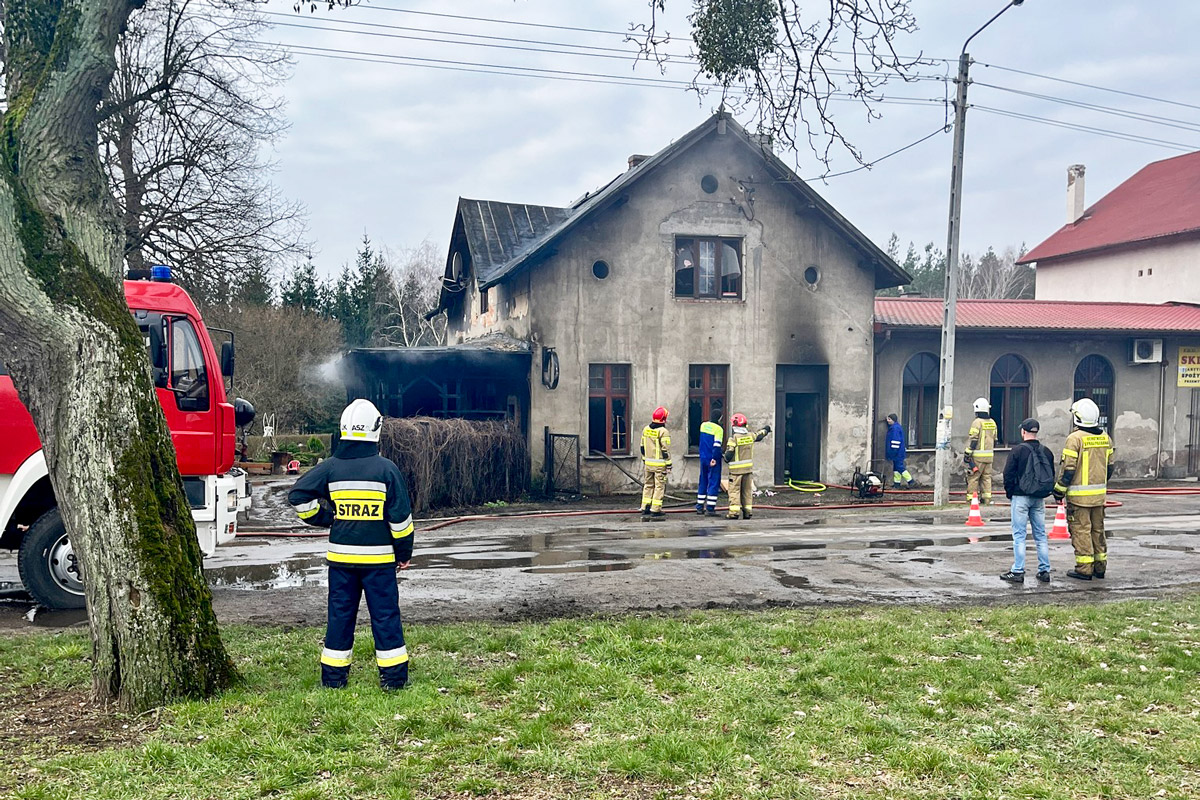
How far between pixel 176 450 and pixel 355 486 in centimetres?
396

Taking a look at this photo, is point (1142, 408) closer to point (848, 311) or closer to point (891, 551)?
point (848, 311)

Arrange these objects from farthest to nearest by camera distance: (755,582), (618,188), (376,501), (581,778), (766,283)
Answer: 1. (766,283)
2. (618,188)
3. (755,582)
4. (376,501)
5. (581,778)

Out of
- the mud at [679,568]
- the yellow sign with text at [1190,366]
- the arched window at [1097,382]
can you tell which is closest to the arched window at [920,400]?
the arched window at [1097,382]

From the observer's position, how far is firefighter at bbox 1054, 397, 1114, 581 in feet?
33.3

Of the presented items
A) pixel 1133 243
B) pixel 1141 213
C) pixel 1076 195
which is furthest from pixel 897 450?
pixel 1076 195

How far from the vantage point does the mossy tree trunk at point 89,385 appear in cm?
538

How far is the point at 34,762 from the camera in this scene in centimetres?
467


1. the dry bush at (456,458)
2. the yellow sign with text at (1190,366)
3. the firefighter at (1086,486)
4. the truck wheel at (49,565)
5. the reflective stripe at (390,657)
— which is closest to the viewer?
the reflective stripe at (390,657)

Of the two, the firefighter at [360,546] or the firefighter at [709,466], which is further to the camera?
the firefighter at [709,466]

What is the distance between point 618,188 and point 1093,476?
1170 centimetres

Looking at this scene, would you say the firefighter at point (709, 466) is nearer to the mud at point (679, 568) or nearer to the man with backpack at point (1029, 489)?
the mud at point (679, 568)

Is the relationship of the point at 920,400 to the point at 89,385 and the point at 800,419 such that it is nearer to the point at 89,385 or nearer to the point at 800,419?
the point at 800,419

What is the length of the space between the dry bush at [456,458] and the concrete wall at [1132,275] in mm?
24398

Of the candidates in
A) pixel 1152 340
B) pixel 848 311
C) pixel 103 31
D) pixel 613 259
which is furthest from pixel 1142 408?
pixel 103 31
